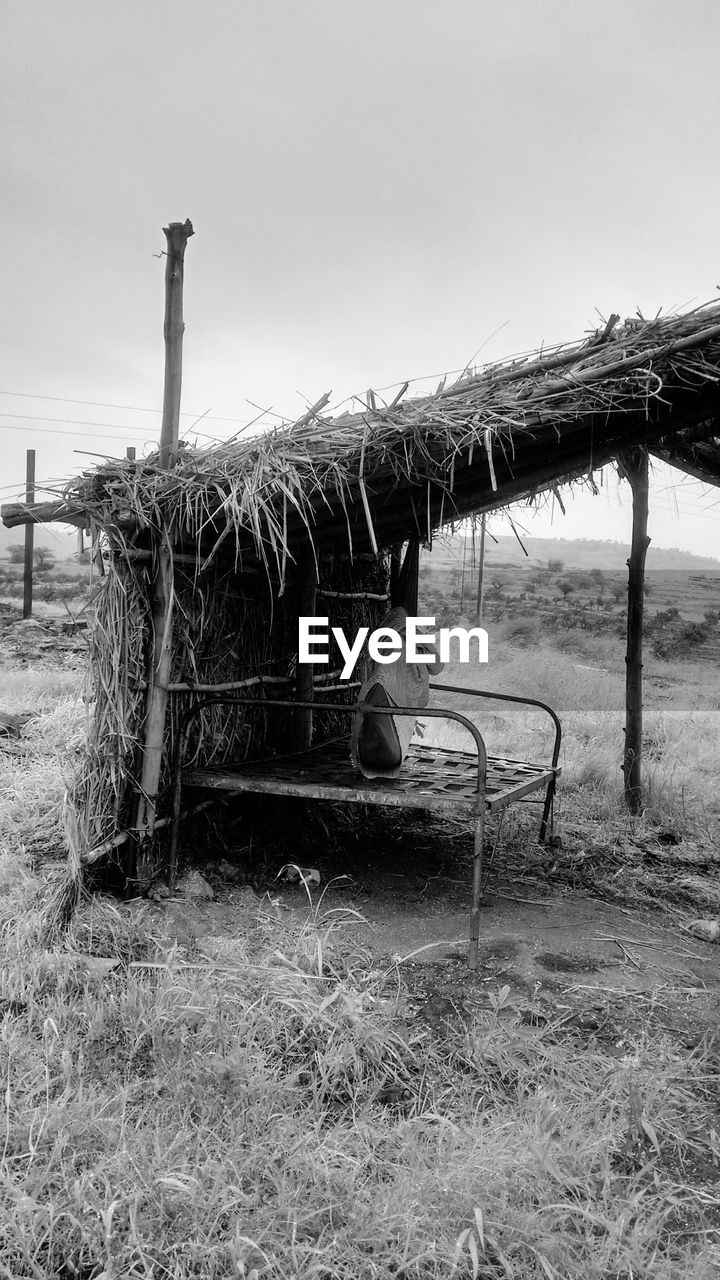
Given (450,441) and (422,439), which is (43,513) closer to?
(422,439)

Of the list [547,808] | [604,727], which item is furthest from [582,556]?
[547,808]

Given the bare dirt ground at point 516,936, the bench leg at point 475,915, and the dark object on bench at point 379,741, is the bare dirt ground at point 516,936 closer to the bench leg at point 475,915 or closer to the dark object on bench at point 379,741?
the bench leg at point 475,915

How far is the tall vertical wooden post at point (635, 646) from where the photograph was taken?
279 inches

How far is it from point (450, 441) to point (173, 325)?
232cm

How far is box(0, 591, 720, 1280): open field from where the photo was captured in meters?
2.13

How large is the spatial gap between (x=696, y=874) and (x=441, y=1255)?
3.93m

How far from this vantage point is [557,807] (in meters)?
7.11

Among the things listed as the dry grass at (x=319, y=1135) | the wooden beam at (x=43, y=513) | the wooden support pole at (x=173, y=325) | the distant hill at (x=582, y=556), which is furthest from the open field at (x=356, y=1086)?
the distant hill at (x=582, y=556)

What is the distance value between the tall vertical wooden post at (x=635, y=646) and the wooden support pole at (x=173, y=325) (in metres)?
3.53

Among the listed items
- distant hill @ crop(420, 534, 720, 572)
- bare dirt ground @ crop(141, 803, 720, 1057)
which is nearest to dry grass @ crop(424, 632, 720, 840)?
bare dirt ground @ crop(141, 803, 720, 1057)

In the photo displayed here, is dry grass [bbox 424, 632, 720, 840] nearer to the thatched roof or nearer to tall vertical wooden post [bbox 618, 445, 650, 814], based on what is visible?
tall vertical wooden post [bbox 618, 445, 650, 814]

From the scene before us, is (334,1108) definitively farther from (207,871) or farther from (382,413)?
(382,413)

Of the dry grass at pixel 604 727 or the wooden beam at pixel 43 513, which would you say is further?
the dry grass at pixel 604 727

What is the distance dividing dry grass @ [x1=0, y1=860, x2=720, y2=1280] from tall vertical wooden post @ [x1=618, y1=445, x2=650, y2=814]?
411 centimetres
